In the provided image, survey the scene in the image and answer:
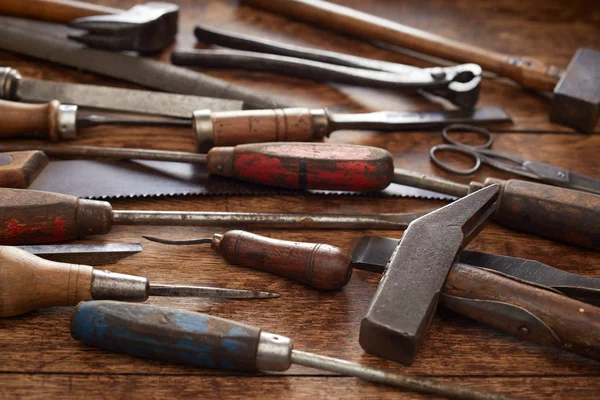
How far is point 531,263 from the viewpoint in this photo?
1337 mm

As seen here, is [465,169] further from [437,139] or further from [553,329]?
[553,329]

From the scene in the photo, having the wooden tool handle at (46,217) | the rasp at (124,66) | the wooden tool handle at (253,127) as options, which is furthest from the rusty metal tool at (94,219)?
the rasp at (124,66)

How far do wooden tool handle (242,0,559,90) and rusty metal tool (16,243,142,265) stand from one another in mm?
1123

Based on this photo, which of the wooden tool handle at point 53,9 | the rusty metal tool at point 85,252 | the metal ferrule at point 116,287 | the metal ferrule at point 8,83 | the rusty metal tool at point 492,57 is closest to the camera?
the metal ferrule at point 116,287

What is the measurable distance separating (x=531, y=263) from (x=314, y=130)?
0.59 meters

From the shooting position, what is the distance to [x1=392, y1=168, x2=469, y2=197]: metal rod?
156cm

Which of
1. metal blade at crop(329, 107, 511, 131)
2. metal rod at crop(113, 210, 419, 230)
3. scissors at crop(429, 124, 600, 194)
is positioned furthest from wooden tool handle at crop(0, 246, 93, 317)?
scissors at crop(429, 124, 600, 194)

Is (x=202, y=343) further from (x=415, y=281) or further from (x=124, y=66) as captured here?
(x=124, y=66)

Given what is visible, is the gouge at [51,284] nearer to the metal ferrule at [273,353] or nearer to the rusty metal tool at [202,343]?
the rusty metal tool at [202,343]

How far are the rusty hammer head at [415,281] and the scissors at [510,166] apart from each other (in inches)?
14.1

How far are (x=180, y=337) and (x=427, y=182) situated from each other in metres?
0.70

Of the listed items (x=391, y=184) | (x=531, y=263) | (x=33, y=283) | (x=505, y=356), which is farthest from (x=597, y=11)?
(x=33, y=283)

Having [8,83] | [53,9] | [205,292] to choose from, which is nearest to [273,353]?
[205,292]

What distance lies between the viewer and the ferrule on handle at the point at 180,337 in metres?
1.11
